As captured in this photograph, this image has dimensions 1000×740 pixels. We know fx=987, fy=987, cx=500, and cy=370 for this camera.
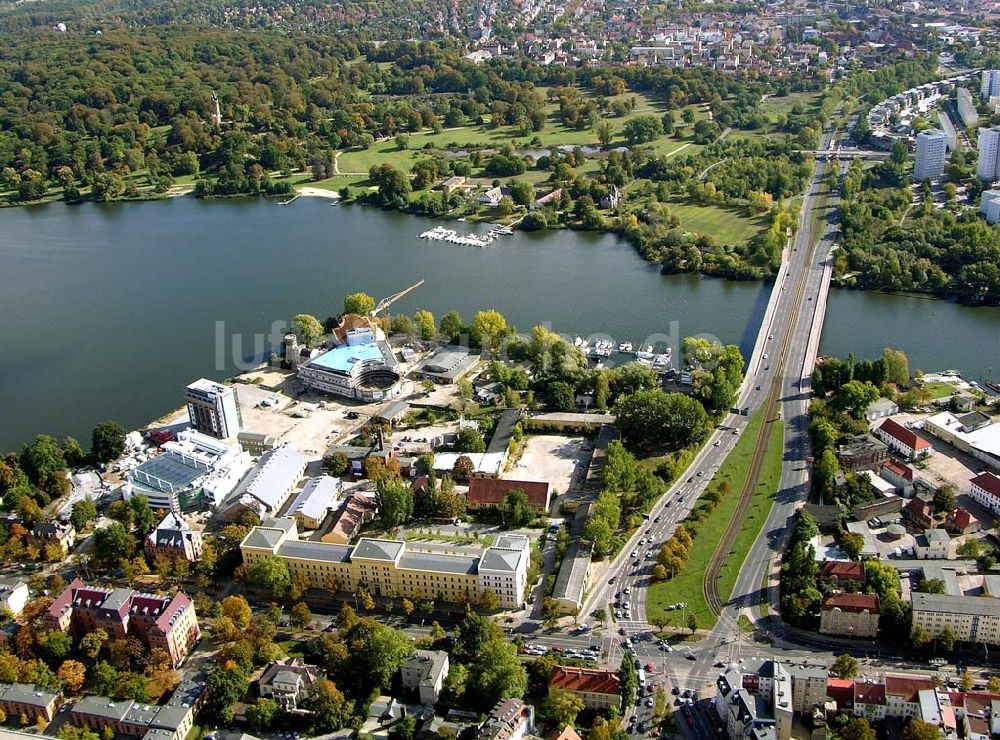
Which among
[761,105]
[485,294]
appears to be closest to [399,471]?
[485,294]

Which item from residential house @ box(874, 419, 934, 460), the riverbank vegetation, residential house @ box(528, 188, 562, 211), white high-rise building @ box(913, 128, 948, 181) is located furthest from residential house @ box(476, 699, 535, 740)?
white high-rise building @ box(913, 128, 948, 181)

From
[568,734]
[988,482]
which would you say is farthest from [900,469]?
[568,734]

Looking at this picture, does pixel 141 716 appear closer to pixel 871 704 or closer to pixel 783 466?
pixel 871 704

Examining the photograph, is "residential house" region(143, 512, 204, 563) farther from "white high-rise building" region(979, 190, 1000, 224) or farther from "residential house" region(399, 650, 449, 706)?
"white high-rise building" region(979, 190, 1000, 224)

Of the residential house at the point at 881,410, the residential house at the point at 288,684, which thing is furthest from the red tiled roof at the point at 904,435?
the residential house at the point at 288,684

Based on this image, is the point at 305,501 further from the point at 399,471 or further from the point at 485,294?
the point at 485,294

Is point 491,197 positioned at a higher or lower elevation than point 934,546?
higher
